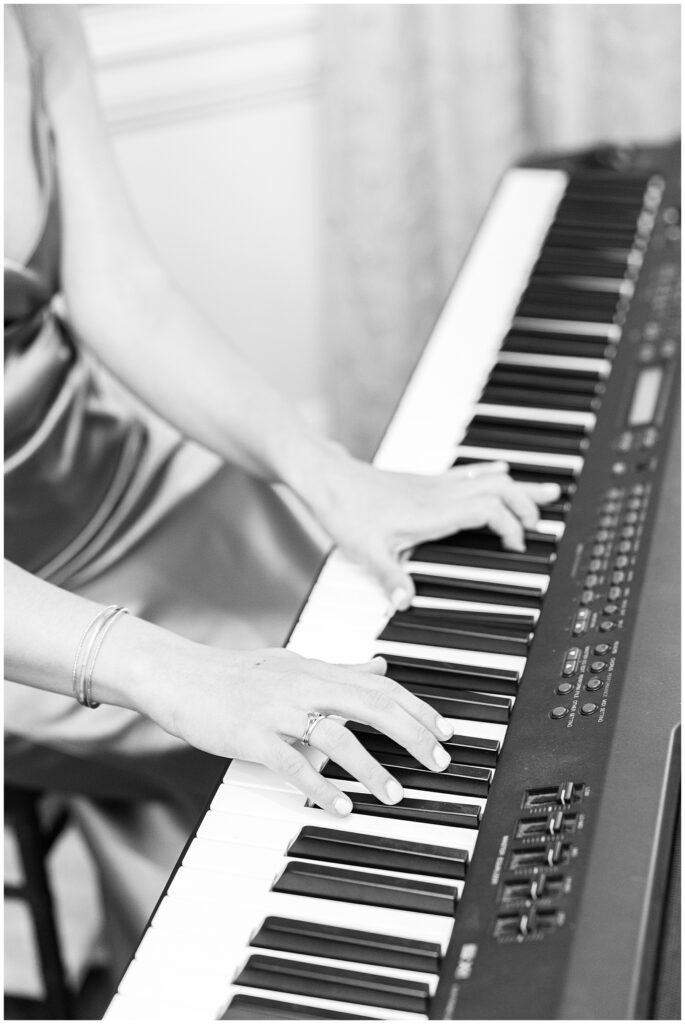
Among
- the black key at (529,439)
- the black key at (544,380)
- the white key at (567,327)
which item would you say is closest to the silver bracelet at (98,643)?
the black key at (529,439)

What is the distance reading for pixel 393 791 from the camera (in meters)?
0.88

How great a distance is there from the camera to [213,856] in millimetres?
869

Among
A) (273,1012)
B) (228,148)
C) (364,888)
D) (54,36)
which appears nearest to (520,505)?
(364,888)

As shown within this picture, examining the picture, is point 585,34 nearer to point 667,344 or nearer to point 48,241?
point 667,344

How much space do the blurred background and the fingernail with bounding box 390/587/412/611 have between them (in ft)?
4.35

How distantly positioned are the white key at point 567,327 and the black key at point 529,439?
19 centimetres

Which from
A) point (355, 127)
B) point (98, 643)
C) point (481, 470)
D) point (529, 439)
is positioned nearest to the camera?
point (98, 643)

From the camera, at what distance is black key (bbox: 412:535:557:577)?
1131 millimetres

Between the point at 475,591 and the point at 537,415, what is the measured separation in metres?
0.32

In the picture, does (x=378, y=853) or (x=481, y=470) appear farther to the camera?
(x=481, y=470)

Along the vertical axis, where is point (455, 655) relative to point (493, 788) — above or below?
above

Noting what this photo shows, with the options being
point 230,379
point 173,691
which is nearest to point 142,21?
point 230,379

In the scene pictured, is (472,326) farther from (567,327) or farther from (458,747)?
(458,747)

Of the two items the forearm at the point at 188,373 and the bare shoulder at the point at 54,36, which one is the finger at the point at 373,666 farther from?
the bare shoulder at the point at 54,36
